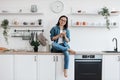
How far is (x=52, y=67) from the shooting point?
414 cm

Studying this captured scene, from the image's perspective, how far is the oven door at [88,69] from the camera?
4.14 meters

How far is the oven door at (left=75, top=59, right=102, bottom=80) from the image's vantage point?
4.14m

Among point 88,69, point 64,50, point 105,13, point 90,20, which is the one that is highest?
point 105,13

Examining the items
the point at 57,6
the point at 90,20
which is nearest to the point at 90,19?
the point at 90,20

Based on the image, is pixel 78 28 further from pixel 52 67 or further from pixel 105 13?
pixel 52 67

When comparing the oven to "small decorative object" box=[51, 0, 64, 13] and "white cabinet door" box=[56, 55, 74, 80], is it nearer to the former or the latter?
"white cabinet door" box=[56, 55, 74, 80]

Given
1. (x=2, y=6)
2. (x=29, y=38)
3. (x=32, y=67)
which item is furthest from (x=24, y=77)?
(x=2, y=6)

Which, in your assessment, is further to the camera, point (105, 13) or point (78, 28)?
point (78, 28)

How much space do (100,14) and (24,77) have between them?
7.71 ft

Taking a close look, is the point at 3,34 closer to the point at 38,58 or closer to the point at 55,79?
the point at 38,58

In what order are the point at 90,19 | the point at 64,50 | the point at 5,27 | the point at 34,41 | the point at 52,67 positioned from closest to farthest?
the point at 64,50, the point at 52,67, the point at 34,41, the point at 5,27, the point at 90,19

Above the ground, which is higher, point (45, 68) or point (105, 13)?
point (105, 13)

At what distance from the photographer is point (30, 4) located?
15.3ft

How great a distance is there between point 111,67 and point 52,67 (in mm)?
1324
